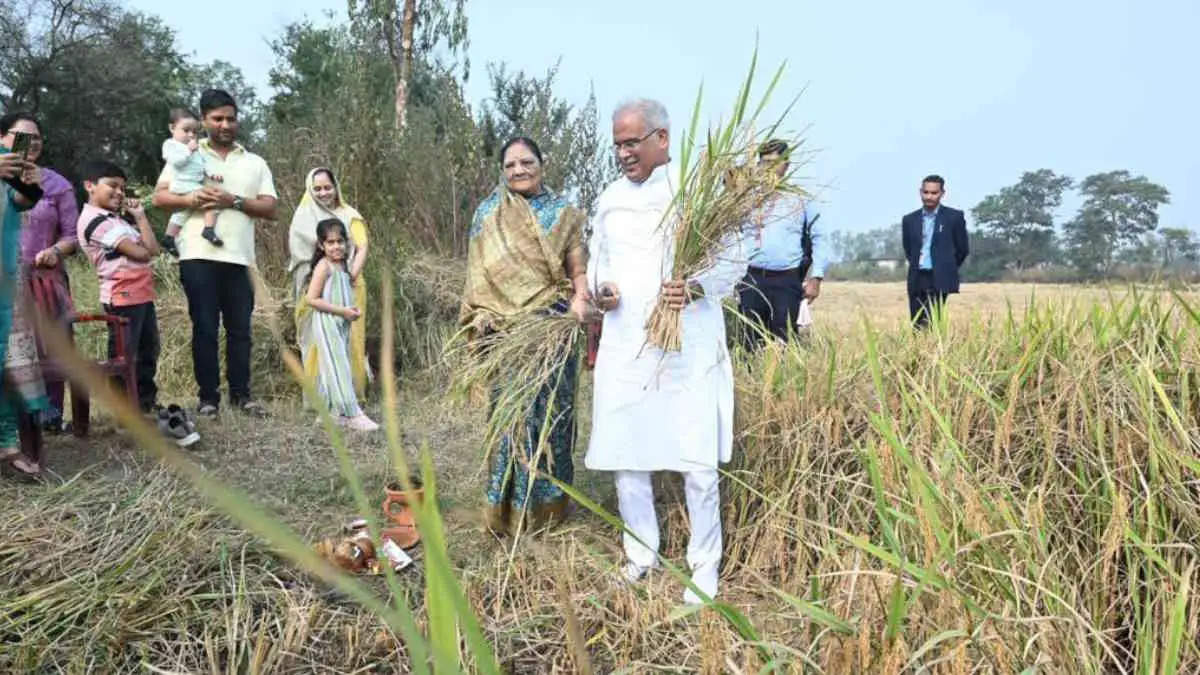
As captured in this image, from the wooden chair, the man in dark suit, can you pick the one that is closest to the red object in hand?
the wooden chair

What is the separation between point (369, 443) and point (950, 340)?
9.53 ft

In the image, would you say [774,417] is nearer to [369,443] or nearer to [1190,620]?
[1190,620]

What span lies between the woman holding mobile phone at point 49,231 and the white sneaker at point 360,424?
54.8 inches

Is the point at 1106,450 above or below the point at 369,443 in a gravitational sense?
above

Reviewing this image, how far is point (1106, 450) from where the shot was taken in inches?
96.3

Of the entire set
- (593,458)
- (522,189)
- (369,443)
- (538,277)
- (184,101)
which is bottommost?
(369,443)

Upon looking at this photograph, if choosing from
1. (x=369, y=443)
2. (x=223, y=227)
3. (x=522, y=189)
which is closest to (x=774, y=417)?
(x=522, y=189)

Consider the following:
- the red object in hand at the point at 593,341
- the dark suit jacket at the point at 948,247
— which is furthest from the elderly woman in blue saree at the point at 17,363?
the dark suit jacket at the point at 948,247

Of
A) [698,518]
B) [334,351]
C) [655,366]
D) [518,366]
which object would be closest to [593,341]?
[518,366]

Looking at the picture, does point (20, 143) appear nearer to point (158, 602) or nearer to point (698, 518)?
point (158, 602)

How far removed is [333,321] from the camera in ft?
16.0

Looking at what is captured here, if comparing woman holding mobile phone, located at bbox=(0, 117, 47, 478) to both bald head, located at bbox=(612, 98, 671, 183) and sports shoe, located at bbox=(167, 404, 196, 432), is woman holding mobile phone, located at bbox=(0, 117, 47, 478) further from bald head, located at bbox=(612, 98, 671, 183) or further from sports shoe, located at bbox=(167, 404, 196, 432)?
bald head, located at bbox=(612, 98, 671, 183)

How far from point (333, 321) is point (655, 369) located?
276 cm

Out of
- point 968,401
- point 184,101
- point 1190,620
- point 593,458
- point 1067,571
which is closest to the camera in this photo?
point 1190,620
